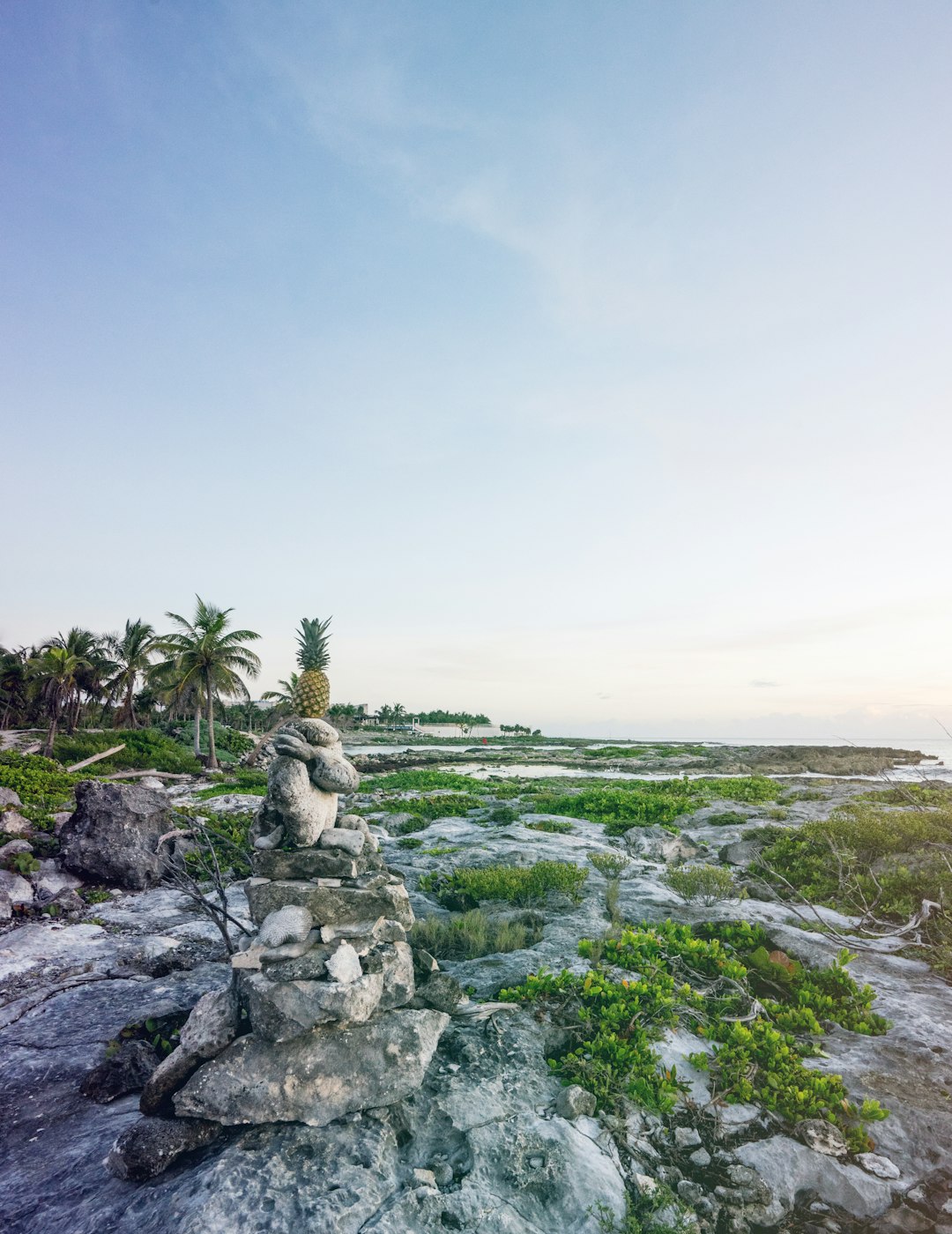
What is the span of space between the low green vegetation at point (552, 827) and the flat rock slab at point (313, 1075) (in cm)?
1173

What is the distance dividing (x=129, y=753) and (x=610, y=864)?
86.1 feet

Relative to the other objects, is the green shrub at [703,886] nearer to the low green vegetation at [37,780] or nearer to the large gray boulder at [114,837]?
the large gray boulder at [114,837]

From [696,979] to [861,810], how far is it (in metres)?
12.1

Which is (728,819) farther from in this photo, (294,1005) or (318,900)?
(294,1005)

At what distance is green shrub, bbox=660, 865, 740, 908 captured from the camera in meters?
10.2

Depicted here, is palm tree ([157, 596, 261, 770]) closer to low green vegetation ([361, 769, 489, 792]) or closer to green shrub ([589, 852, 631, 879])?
low green vegetation ([361, 769, 489, 792])

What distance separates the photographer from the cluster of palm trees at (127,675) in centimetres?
3362

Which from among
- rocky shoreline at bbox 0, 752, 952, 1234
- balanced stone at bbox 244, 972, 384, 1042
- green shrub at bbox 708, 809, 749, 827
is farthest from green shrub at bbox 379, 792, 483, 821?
balanced stone at bbox 244, 972, 384, 1042

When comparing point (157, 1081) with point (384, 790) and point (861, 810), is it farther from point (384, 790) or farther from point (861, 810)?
point (384, 790)

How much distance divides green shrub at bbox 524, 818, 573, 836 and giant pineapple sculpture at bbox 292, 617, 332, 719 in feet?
38.7

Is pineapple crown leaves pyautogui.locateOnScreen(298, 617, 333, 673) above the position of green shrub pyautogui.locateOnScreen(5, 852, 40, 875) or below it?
above

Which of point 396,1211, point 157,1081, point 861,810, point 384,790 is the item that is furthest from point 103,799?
point 861,810

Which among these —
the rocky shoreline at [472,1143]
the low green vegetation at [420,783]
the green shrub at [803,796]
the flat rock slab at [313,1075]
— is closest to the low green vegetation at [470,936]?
the rocky shoreline at [472,1143]

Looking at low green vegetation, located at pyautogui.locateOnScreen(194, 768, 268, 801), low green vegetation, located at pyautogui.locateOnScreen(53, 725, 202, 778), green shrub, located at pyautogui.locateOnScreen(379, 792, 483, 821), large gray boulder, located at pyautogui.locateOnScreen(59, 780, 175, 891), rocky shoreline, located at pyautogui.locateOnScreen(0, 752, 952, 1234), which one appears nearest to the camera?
rocky shoreline, located at pyautogui.locateOnScreen(0, 752, 952, 1234)
